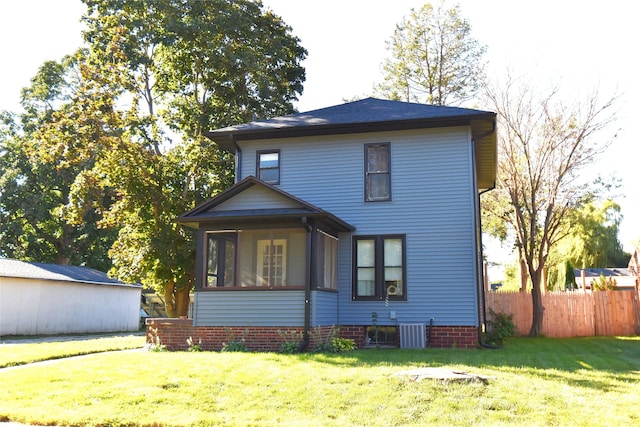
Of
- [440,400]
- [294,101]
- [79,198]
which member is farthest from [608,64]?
[79,198]

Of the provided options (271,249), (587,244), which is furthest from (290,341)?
(587,244)

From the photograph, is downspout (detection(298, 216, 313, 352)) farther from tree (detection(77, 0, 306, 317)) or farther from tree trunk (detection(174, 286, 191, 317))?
tree trunk (detection(174, 286, 191, 317))

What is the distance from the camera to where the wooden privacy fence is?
20984 mm

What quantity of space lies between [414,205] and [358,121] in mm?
2681

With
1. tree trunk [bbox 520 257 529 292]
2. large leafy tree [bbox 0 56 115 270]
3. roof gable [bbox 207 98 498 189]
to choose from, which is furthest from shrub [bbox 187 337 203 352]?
large leafy tree [bbox 0 56 115 270]

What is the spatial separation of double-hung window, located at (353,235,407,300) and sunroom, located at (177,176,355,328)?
2.00ft

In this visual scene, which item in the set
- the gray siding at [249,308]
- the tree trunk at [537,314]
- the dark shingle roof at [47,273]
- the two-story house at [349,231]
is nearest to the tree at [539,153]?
the tree trunk at [537,314]

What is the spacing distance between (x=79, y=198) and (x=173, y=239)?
12.1ft

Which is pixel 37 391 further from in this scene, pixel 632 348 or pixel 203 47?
pixel 203 47

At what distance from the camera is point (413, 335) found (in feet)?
48.0

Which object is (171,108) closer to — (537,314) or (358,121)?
(358,121)

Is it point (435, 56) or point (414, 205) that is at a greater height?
point (435, 56)

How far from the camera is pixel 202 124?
2203cm

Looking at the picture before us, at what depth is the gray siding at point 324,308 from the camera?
43.9ft
